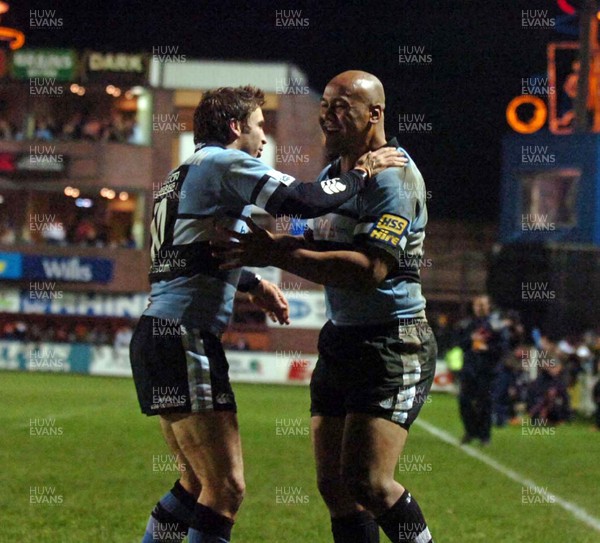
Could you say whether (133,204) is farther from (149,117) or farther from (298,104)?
(298,104)

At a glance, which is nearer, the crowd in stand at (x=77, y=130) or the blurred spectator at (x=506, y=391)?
the blurred spectator at (x=506, y=391)

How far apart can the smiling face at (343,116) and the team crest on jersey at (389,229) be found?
19.2 inches

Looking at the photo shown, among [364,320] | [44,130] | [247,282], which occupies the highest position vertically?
[44,130]

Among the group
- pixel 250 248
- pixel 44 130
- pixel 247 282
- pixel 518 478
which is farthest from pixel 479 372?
pixel 44 130

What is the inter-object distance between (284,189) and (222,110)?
23.1 inches

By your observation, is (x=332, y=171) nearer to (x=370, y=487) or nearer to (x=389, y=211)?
(x=389, y=211)

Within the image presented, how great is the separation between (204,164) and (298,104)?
116 ft

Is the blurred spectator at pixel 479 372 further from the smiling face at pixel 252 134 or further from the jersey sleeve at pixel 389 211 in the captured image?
the jersey sleeve at pixel 389 211

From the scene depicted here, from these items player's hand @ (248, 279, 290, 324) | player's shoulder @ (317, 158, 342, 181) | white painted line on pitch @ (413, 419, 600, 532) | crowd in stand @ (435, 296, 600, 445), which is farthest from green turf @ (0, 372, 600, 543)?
player's shoulder @ (317, 158, 342, 181)

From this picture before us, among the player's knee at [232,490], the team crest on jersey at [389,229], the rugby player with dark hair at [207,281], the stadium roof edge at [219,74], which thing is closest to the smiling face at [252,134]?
the rugby player with dark hair at [207,281]

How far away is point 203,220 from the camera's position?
4.74 metres

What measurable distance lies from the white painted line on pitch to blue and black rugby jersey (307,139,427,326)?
384 cm

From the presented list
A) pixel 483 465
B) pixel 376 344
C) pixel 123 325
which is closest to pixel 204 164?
pixel 376 344

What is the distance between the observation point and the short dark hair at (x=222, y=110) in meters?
4.88
